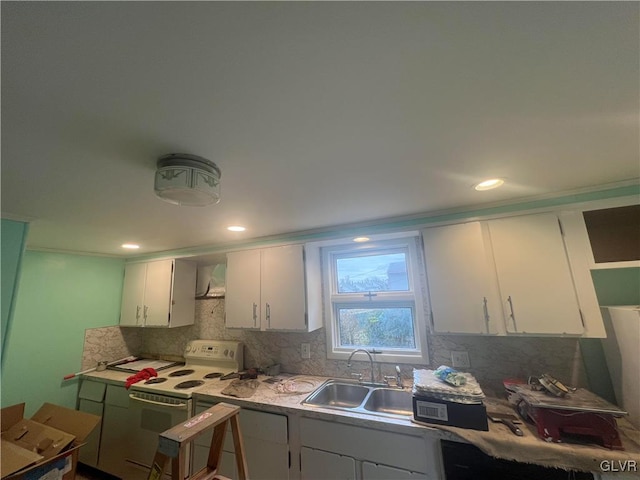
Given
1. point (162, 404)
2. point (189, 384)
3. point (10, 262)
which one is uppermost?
point (10, 262)

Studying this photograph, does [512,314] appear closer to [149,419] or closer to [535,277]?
[535,277]

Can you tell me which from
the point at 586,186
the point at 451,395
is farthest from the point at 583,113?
the point at 451,395

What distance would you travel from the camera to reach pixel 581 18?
0.57 metres

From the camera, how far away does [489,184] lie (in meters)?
1.47

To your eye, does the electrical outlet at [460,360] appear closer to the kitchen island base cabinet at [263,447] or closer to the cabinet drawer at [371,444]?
the cabinet drawer at [371,444]

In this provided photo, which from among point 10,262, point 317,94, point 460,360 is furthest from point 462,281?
point 10,262

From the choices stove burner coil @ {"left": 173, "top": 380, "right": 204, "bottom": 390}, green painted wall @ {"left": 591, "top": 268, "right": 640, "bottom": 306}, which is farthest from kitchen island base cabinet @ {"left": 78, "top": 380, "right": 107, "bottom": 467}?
green painted wall @ {"left": 591, "top": 268, "right": 640, "bottom": 306}

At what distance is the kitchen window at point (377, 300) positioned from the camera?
2.24m

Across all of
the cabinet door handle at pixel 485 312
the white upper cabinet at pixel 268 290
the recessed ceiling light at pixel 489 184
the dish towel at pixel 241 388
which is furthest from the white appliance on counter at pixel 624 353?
the dish towel at pixel 241 388

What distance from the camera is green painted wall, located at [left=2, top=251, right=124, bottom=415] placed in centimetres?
246

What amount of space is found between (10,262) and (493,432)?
307 cm

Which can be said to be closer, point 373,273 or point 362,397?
point 362,397

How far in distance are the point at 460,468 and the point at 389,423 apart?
394 mm

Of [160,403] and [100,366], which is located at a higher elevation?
[100,366]
